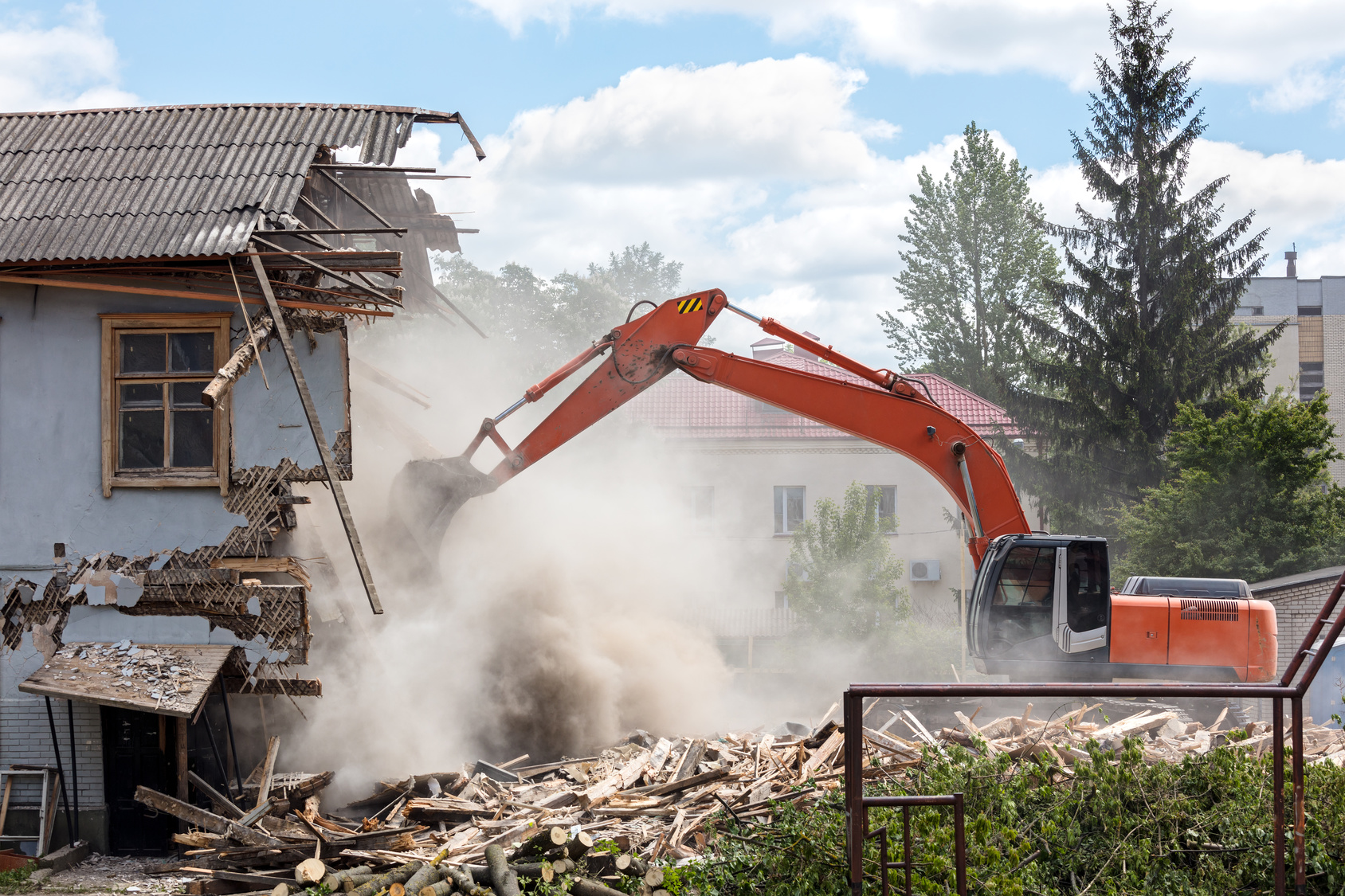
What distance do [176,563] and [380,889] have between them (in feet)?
16.0

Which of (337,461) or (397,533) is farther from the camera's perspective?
(397,533)

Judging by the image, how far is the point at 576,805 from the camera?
957 cm

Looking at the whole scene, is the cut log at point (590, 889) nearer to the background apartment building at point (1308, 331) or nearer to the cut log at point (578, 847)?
the cut log at point (578, 847)

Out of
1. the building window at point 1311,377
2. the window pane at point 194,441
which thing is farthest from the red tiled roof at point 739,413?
the building window at point 1311,377

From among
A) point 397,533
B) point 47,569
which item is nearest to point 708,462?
point 397,533

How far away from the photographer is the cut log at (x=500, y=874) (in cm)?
781

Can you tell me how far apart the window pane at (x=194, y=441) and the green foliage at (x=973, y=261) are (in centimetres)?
3256

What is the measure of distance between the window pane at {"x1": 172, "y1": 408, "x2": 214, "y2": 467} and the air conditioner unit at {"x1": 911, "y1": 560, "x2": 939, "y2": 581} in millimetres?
23869

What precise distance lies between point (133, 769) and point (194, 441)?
366 centimetres

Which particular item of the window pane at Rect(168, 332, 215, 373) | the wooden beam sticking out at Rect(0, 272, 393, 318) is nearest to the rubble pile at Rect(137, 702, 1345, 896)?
the window pane at Rect(168, 332, 215, 373)

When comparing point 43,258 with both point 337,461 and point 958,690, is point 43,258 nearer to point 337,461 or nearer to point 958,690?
point 337,461

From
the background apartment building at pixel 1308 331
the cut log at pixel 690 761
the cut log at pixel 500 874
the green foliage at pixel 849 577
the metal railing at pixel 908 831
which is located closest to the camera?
the metal railing at pixel 908 831

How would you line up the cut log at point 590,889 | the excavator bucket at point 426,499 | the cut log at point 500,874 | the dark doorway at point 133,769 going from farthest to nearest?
the excavator bucket at point 426,499 < the dark doorway at point 133,769 < the cut log at point 500,874 < the cut log at point 590,889

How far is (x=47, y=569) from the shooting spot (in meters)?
11.2
